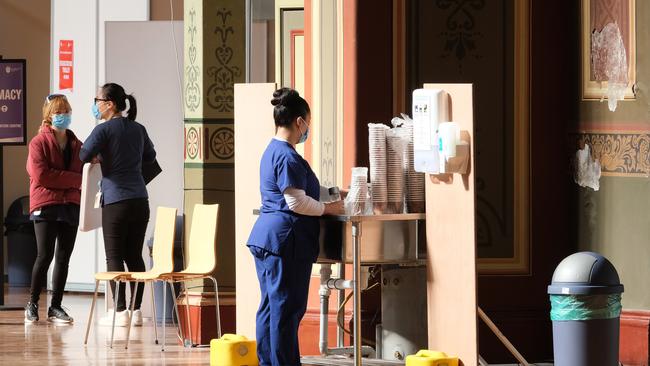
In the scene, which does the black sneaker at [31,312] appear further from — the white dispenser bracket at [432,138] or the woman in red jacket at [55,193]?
the white dispenser bracket at [432,138]

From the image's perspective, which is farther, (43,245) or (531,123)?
(43,245)

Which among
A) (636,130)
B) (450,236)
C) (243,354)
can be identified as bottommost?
(243,354)

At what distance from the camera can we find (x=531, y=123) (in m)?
7.79

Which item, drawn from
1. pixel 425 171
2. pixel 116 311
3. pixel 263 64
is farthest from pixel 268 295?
pixel 263 64

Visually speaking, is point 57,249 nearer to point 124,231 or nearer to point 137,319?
point 137,319

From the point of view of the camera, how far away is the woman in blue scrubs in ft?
22.0

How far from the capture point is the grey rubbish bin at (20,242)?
13.4m

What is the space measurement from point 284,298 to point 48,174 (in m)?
3.89

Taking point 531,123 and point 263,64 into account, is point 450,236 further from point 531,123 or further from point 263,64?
point 263,64

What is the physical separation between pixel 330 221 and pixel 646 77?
1713 mm

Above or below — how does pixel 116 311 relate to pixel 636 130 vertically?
below

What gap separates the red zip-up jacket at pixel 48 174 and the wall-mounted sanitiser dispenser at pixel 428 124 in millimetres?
4112

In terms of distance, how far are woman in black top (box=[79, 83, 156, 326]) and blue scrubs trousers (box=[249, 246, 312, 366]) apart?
279 centimetres

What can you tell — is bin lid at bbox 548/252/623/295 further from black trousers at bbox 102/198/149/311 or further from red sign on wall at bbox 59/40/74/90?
red sign on wall at bbox 59/40/74/90
